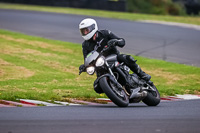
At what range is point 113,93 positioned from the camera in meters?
8.62

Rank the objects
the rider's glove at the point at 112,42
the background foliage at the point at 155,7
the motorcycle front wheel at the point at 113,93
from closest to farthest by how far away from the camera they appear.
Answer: the motorcycle front wheel at the point at 113,93
the rider's glove at the point at 112,42
the background foliage at the point at 155,7

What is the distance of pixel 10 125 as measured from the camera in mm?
7031

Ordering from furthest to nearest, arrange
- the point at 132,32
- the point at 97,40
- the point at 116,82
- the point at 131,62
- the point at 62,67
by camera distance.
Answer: the point at 132,32
the point at 62,67
the point at 131,62
the point at 97,40
the point at 116,82

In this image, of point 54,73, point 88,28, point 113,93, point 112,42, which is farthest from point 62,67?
point 113,93

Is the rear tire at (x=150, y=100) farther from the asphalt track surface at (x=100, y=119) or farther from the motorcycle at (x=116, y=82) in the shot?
the asphalt track surface at (x=100, y=119)

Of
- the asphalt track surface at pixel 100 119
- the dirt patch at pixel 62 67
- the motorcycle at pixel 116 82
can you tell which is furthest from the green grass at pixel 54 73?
the asphalt track surface at pixel 100 119

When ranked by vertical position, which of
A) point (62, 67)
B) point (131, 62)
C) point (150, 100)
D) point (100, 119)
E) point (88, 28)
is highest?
point (88, 28)

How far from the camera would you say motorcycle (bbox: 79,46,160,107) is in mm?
8750

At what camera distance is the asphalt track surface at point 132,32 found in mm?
19062

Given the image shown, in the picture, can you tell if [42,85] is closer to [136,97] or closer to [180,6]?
[136,97]

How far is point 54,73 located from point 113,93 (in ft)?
17.9

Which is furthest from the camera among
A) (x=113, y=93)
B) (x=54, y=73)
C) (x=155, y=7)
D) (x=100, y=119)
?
(x=155, y=7)

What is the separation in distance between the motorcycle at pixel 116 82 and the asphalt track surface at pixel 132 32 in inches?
297

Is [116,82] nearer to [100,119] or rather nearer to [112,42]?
[112,42]
